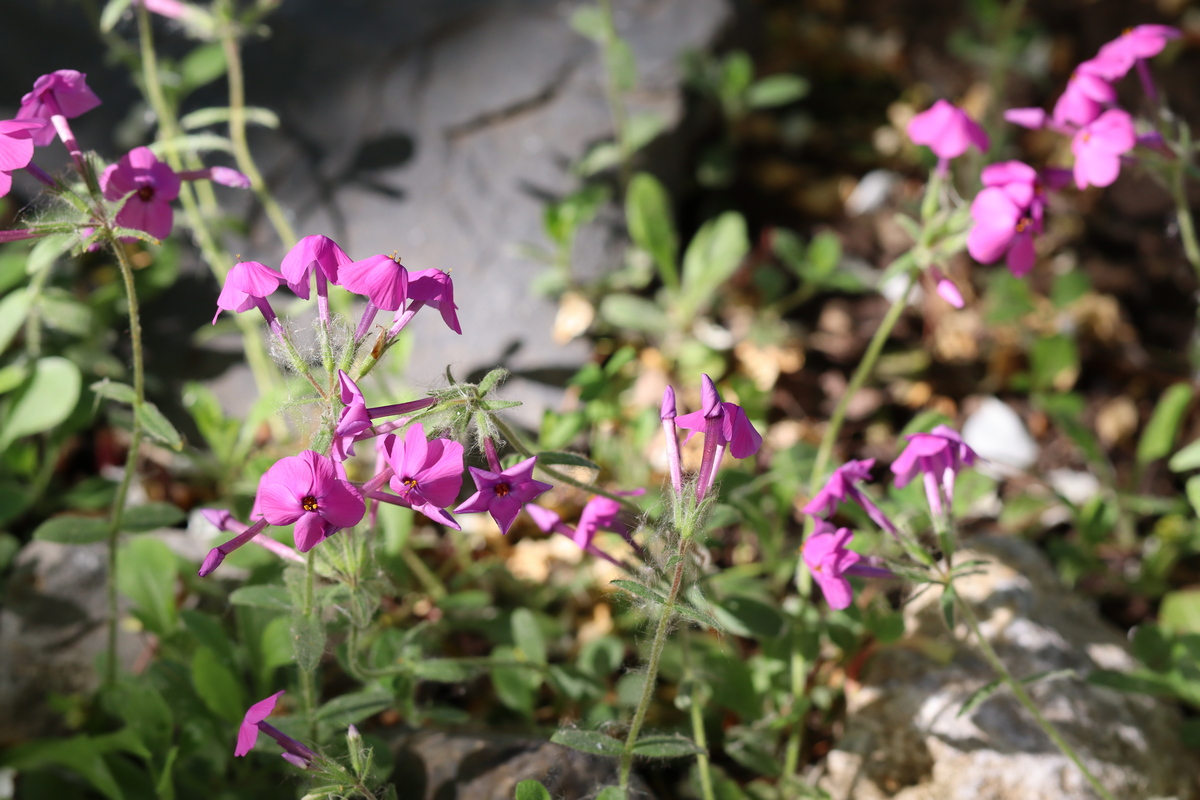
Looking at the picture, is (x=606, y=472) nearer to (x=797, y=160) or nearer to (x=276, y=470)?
(x=276, y=470)

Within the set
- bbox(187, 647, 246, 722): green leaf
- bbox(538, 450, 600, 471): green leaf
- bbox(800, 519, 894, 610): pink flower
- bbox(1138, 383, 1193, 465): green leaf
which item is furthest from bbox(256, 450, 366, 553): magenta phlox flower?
bbox(1138, 383, 1193, 465): green leaf

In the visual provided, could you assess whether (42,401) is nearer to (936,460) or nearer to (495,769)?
(495,769)

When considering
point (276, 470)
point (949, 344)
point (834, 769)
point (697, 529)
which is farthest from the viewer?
point (949, 344)

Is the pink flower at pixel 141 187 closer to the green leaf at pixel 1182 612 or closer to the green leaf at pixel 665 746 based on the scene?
the green leaf at pixel 665 746

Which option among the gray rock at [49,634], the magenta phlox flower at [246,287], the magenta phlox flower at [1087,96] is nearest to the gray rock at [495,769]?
the gray rock at [49,634]

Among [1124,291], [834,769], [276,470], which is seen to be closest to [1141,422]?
[1124,291]
